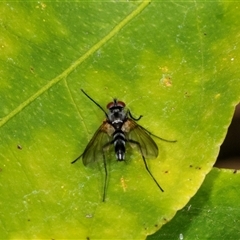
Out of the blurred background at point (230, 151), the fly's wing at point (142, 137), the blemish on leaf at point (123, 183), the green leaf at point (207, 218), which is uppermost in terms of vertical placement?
the blurred background at point (230, 151)

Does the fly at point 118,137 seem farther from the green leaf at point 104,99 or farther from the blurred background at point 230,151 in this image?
the blurred background at point 230,151

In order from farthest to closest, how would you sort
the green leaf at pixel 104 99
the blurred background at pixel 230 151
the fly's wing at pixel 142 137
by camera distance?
the blurred background at pixel 230 151 → the fly's wing at pixel 142 137 → the green leaf at pixel 104 99

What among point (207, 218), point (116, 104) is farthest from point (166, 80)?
point (207, 218)

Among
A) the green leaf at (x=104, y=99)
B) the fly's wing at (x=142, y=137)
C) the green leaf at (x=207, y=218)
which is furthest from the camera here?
the green leaf at (x=207, y=218)

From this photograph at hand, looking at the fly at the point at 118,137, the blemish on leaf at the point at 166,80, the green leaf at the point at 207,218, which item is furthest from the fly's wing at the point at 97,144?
the green leaf at the point at 207,218

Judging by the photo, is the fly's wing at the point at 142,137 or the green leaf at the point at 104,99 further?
the fly's wing at the point at 142,137

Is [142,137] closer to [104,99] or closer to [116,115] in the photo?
[116,115]

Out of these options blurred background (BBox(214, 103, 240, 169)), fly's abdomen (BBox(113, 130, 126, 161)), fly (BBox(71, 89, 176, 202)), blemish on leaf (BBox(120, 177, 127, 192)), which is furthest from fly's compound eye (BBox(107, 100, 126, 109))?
blurred background (BBox(214, 103, 240, 169))

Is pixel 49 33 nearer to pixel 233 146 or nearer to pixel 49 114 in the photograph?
pixel 49 114
